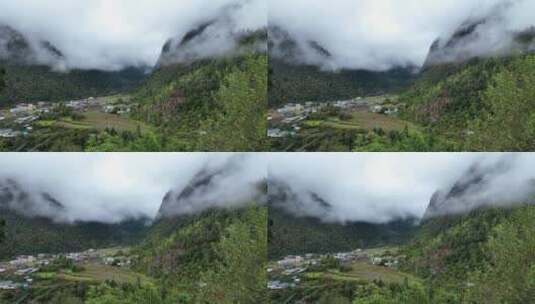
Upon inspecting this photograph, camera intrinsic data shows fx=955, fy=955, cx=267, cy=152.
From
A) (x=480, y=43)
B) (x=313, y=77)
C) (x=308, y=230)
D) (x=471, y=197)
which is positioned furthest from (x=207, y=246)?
(x=480, y=43)

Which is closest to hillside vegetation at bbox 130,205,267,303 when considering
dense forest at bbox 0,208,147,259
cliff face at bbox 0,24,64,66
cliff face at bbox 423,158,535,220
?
dense forest at bbox 0,208,147,259

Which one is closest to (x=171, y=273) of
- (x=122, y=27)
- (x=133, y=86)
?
(x=133, y=86)

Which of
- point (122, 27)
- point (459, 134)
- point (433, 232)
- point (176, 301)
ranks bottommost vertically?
point (176, 301)

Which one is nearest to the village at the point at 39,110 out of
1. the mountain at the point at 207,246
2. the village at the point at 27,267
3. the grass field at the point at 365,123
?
the mountain at the point at 207,246

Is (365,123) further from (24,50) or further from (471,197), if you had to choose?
(24,50)

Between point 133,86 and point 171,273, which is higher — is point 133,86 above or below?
above

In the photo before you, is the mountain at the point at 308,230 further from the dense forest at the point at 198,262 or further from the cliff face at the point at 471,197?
the cliff face at the point at 471,197

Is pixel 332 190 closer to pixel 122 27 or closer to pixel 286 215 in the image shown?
pixel 286 215
